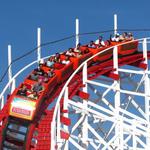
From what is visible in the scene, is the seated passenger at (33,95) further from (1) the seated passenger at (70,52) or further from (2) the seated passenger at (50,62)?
(1) the seated passenger at (70,52)

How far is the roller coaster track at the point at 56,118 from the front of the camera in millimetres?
26300

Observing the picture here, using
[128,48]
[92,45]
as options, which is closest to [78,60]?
[92,45]

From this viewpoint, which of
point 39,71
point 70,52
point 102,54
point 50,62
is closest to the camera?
point 39,71

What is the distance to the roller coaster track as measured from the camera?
86.3ft

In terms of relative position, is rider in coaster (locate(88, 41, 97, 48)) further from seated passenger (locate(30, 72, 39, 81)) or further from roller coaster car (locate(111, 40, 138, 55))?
seated passenger (locate(30, 72, 39, 81))

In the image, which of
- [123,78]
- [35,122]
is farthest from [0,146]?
[123,78]

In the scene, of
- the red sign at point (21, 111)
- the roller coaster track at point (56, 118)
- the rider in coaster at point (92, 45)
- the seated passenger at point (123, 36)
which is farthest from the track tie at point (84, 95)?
the seated passenger at point (123, 36)

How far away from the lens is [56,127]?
2645 cm

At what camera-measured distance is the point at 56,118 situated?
26312 millimetres

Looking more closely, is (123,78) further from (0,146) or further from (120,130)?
(0,146)

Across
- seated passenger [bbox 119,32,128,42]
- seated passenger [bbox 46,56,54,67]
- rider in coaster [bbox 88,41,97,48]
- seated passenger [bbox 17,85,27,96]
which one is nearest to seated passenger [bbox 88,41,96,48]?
rider in coaster [bbox 88,41,97,48]

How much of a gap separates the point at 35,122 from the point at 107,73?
3935 millimetres

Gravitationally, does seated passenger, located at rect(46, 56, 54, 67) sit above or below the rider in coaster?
below

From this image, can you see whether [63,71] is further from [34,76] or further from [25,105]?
[25,105]
